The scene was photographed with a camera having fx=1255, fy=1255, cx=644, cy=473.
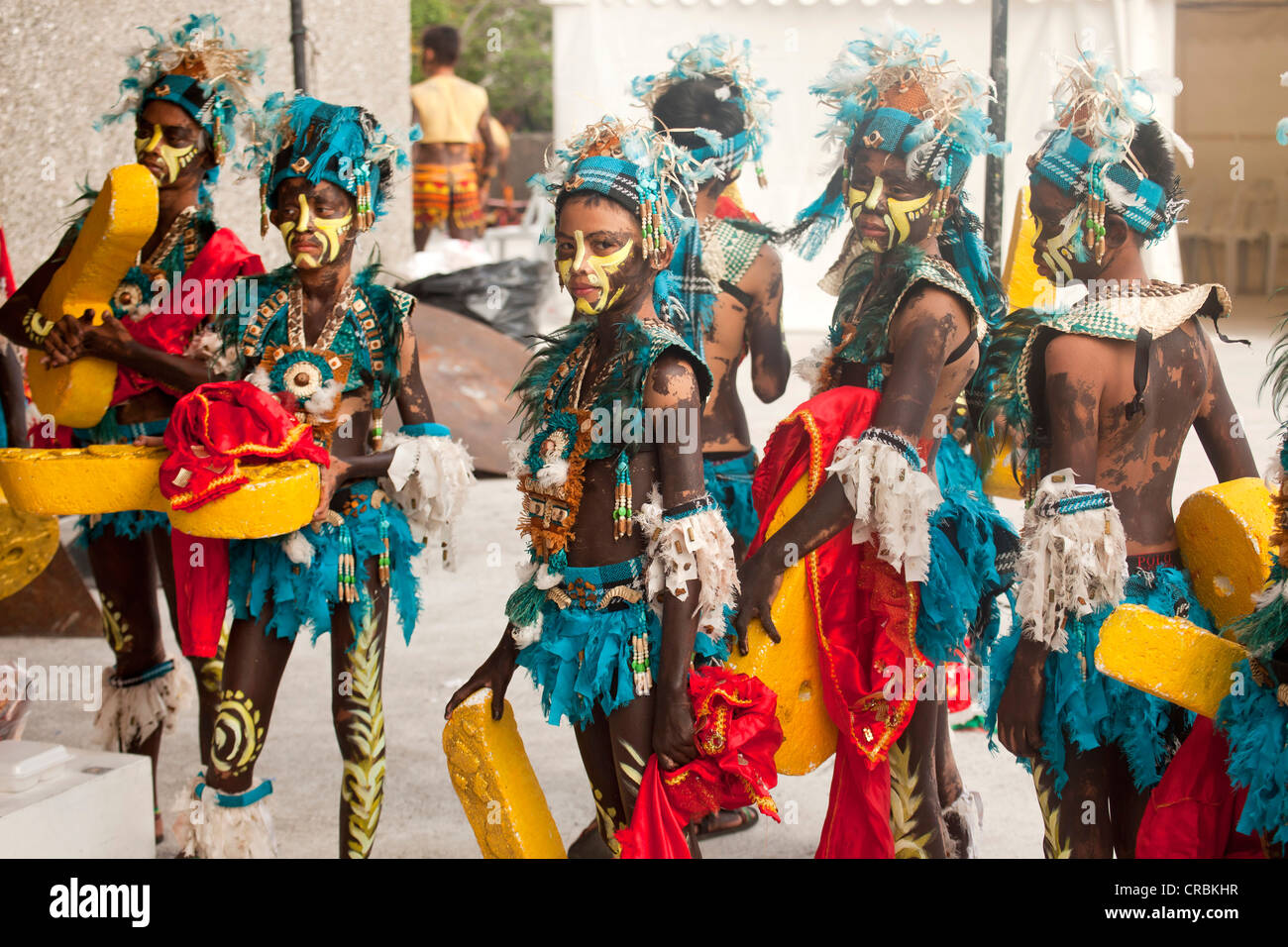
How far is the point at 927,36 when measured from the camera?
2949 millimetres

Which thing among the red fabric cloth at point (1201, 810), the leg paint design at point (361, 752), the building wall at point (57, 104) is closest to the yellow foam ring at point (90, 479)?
the leg paint design at point (361, 752)

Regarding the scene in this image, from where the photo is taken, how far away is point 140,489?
9.73 ft

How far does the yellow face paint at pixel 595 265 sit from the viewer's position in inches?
95.6

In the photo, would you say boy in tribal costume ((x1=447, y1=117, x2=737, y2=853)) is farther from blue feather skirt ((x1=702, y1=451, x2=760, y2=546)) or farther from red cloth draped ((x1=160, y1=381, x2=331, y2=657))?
blue feather skirt ((x1=702, y1=451, x2=760, y2=546))

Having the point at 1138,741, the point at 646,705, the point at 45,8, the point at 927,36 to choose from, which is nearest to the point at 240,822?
the point at 646,705

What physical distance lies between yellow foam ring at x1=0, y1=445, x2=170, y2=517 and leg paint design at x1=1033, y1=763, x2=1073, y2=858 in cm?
205

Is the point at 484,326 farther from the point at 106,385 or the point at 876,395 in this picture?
the point at 876,395

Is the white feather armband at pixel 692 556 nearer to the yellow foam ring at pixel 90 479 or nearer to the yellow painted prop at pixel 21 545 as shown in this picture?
the yellow foam ring at pixel 90 479

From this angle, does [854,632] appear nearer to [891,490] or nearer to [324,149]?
[891,490]

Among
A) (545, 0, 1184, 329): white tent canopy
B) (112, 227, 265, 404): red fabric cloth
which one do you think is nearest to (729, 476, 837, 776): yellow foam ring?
(112, 227, 265, 404): red fabric cloth

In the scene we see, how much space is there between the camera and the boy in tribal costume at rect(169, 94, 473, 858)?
9.80ft

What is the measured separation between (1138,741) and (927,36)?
166cm

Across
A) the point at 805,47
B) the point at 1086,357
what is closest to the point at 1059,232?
the point at 1086,357

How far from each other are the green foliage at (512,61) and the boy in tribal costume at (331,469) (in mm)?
18286
